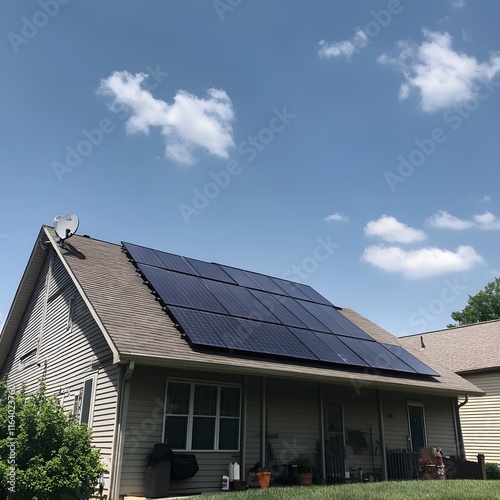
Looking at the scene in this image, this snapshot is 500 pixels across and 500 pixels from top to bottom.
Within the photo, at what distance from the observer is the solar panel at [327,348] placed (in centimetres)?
1248

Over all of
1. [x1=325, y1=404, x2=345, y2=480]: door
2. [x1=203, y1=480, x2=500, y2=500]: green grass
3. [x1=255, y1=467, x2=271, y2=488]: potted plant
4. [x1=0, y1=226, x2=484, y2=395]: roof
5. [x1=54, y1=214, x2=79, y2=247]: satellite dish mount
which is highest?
[x1=54, y1=214, x2=79, y2=247]: satellite dish mount

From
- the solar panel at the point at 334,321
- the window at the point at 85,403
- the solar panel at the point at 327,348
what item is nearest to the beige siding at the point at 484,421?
the solar panel at the point at 334,321

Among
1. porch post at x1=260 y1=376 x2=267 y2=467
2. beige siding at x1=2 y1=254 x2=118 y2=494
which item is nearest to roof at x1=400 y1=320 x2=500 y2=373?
porch post at x1=260 y1=376 x2=267 y2=467

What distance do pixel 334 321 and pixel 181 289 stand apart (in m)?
5.65

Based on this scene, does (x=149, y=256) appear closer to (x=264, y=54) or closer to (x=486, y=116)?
(x=264, y=54)

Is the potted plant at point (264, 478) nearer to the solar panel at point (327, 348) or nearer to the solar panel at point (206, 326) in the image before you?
the solar panel at point (206, 326)

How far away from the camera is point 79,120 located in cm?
1290

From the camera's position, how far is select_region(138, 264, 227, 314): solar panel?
1202 centimetres

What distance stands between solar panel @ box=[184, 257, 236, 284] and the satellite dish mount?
357 centimetres

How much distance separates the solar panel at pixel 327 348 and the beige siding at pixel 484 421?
9.34 meters

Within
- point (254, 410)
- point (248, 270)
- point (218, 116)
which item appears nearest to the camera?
point (254, 410)

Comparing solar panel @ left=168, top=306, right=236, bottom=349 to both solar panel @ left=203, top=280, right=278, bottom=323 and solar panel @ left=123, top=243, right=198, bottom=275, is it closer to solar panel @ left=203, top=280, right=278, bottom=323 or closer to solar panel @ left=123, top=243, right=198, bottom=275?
solar panel @ left=203, top=280, right=278, bottom=323

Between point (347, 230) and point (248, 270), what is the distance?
390 cm

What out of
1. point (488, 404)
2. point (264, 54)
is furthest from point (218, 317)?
point (488, 404)
